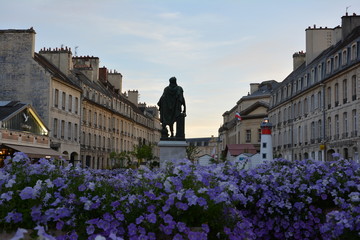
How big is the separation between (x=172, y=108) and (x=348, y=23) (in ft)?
→ 86.4

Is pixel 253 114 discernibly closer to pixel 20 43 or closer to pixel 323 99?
pixel 323 99

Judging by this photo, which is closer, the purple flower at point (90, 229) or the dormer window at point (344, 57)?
the purple flower at point (90, 229)

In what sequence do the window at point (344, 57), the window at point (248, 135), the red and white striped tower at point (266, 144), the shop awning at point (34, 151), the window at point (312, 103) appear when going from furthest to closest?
the window at point (248, 135) < the window at point (312, 103) < the window at point (344, 57) < the red and white striped tower at point (266, 144) < the shop awning at point (34, 151)

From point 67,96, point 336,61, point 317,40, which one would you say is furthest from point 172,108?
point 317,40

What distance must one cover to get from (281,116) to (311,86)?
14.1 metres

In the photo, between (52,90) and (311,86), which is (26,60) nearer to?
(52,90)

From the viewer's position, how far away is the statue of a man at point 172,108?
16250 millimetres

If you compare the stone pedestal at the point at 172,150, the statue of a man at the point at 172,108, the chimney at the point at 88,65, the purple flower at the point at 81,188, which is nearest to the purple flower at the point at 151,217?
the purple flower at the point at 81,188

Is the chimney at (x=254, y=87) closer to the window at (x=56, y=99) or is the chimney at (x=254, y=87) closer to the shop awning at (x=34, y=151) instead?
the window at (x=56, y=99)

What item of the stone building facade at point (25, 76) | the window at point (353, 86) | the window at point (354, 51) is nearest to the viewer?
the window at point (354, 51)

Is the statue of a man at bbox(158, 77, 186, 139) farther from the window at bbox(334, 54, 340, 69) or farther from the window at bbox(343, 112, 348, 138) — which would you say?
the window at bbox(334, 54, 340, 69)

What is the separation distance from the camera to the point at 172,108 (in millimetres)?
16328

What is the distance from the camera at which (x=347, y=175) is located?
301 inches

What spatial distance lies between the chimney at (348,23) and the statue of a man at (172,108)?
84.7ft
